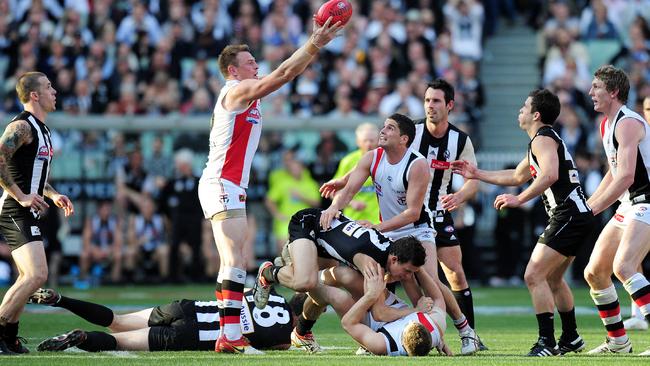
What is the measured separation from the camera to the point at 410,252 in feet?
30.8

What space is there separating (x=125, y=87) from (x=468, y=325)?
11706mm

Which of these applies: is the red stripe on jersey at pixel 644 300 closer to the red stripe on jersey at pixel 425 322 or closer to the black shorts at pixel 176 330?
→ the red stripe on jersey at pixel 425 322

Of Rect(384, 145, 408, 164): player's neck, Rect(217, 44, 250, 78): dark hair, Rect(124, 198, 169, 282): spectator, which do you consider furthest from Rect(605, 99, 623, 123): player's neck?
Rect(124, 198, 169, 282): spectator

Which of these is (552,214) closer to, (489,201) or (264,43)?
(489,201)

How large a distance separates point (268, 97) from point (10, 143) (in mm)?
10461

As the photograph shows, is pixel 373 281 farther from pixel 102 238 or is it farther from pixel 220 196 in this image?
pixel 102 238

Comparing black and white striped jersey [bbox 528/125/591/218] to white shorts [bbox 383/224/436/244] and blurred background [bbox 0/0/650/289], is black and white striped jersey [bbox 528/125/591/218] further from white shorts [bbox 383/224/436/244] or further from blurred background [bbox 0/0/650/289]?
blurred background [bbox 0/0/650/289]

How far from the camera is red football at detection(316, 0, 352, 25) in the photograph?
9.38 m

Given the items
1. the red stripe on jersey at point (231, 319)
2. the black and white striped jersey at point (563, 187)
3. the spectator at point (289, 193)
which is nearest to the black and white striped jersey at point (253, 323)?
the red stripe on jersey at point (231, 319)

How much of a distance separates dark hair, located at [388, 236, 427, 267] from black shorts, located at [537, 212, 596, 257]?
111cm

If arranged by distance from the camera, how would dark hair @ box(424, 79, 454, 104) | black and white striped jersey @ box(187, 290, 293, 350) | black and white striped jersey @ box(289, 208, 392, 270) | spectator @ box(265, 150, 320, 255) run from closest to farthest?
black and white striped jersey @ box(289, 208, 392, 270) → black and white striped jersey @ box(187, 290, 293, 350) → dark hair @ box(424, 79, 454, 104) → spectator @ box(265, 150, 320, 255)

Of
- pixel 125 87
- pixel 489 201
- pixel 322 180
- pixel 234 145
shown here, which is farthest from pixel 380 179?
pixel 125 87

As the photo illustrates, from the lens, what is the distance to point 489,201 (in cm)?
1977

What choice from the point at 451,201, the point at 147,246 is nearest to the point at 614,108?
the point at 451,201
